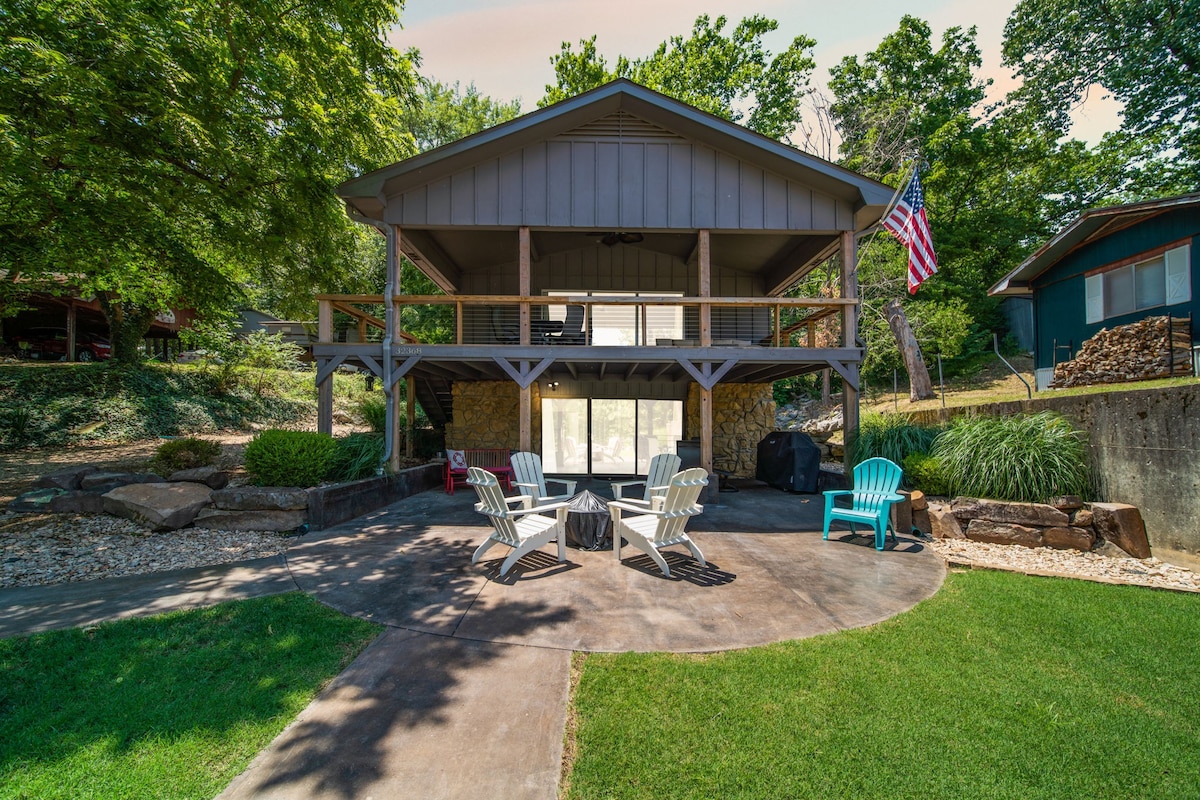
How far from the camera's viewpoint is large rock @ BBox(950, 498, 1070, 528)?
5.74 meters

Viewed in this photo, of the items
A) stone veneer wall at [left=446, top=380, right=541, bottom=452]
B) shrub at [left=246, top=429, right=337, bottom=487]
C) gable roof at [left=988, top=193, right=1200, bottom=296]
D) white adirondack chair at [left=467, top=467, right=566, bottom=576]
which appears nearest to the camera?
white adirondack chair at [left=467, top=467, right=566, bottom=576]

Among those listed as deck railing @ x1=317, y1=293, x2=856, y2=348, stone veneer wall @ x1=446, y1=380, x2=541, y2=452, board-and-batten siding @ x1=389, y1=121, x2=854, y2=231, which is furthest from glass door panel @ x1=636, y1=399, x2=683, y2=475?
board-and-batten siding @ x1=389, y1=121, x2=854, y2=231

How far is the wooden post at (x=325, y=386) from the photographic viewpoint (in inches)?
327

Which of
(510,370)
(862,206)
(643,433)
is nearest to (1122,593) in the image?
(862,206)

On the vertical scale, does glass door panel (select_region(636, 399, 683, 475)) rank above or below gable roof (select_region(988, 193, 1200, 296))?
below

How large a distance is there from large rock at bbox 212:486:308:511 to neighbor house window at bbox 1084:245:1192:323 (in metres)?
15.7

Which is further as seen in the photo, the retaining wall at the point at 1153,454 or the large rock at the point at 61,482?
the large rock at the point at 61,482

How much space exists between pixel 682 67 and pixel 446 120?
418 inches

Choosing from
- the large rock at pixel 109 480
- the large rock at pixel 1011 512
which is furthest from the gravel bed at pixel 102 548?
the large rock at pixel 1011 512

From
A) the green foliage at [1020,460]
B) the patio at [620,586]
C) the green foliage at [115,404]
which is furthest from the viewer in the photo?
the green foliage at [115,404]

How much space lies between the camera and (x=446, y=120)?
22.8 metres

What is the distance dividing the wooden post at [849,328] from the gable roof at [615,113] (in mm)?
554

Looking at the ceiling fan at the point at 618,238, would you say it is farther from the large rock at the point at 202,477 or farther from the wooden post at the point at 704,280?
the large rock at the point at 202,477

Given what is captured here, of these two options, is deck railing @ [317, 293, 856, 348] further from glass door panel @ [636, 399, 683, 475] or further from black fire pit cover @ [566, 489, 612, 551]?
black fire pit cover @ [566, 489, 612, 551]
